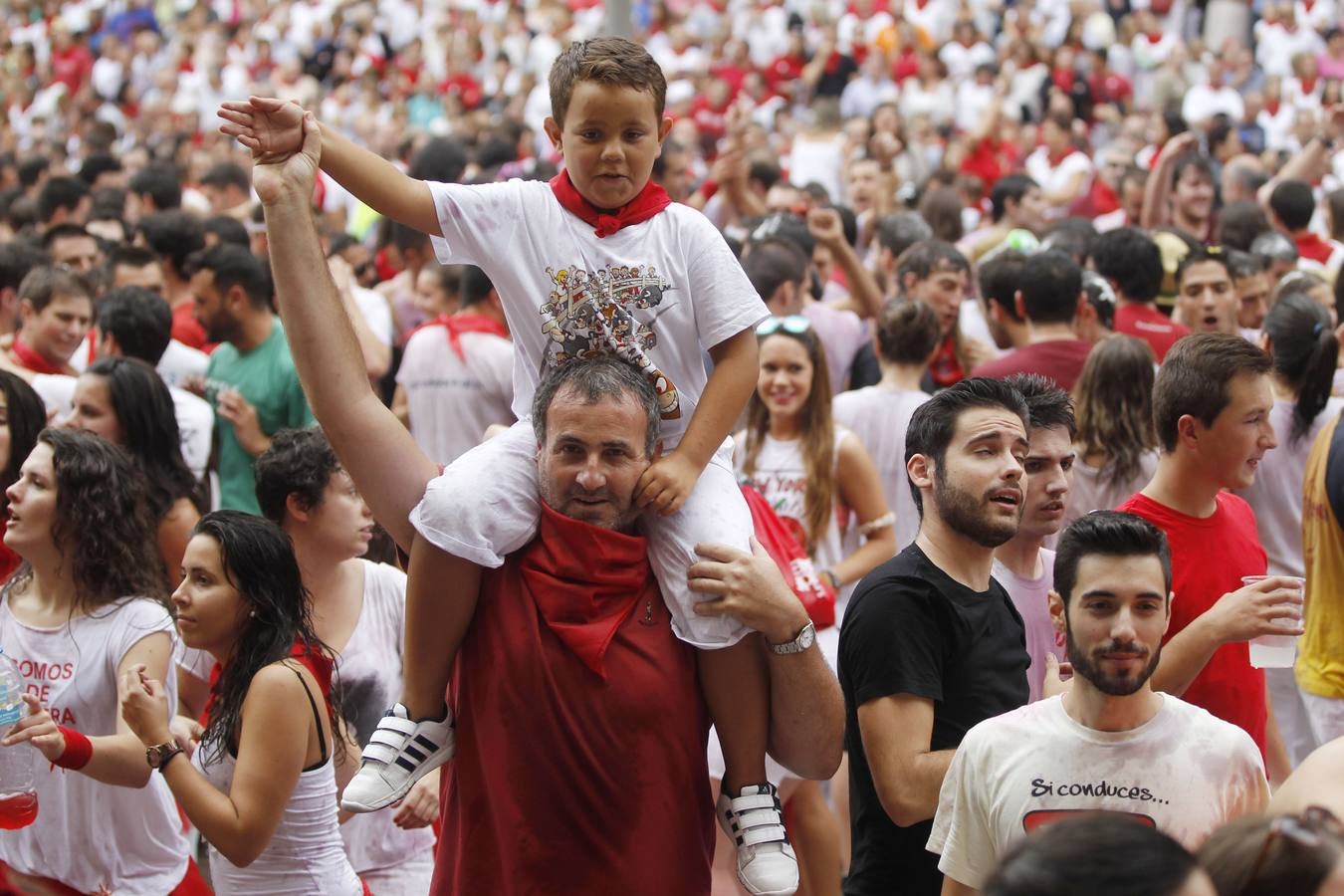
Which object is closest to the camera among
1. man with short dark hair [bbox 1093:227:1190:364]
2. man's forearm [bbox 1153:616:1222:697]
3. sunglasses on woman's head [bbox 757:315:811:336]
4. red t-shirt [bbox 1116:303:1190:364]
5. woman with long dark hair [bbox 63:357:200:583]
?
man's forearm [bbox 1153:616:1222:697]

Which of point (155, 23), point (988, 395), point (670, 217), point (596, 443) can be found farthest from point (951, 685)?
point (155, 23)

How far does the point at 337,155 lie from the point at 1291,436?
3.81m

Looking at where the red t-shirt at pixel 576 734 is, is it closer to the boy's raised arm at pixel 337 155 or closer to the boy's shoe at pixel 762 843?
the boy's shoe at pixel 762 843

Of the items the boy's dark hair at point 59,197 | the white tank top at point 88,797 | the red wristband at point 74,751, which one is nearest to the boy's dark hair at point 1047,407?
the white tank top at point 88,797

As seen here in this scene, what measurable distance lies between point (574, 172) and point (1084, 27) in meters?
18.2

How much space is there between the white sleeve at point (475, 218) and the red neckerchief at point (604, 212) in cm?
11

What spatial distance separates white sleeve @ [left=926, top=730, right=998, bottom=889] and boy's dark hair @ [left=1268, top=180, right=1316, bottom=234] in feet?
23.4

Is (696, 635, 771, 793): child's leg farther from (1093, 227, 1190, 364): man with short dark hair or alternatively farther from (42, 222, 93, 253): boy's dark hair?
(42, 222, 93, 253): boy's dark hair

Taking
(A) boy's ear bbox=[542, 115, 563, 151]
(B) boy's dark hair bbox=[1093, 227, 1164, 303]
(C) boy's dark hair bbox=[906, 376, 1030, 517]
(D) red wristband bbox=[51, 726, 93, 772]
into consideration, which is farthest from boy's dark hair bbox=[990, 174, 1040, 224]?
(D) red wristband bbox=[51, 726, 93, 772]

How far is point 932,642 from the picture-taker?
3.48 m

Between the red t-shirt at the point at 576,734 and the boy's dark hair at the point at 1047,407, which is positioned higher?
the boy's dark hair at the point at 1047,407

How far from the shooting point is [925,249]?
7.58 m

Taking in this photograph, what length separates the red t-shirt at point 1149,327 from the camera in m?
7.07

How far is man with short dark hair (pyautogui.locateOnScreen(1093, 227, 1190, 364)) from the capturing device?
7.21 metres
